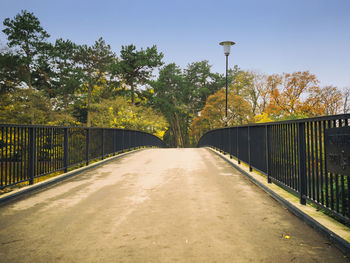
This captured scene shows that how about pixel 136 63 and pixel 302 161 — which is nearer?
pixel 302 161

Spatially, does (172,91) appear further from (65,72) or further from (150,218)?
(150,218)

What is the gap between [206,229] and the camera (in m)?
3.72

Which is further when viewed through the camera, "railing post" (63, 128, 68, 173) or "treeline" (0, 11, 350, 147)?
"treeline" (0, 11, 350, 147)

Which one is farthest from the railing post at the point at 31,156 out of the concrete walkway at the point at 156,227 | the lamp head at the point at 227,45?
the lamp head at the point at 227,45

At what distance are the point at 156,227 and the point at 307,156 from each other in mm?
3001

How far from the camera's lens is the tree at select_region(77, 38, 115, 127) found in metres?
34.4

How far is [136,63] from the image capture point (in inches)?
1471

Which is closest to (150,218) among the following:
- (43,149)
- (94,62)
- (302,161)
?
(302,161)

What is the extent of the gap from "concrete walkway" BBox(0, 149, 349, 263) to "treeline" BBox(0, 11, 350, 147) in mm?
18835

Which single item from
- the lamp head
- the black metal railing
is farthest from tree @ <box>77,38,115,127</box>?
the black metal railing

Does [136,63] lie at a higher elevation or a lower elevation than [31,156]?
higher

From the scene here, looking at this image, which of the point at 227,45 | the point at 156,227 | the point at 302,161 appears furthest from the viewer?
the point at 227,45

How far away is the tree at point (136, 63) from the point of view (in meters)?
37.9

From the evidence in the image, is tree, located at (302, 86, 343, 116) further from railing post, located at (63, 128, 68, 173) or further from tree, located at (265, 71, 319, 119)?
railing post, located at (63, 128, 68, 173)
